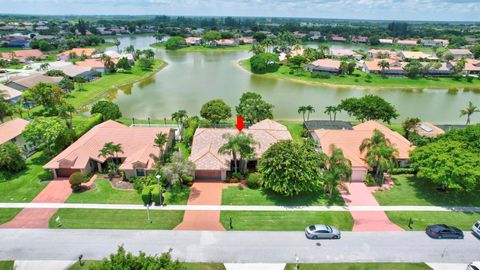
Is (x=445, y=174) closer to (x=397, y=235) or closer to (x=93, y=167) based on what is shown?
(x=397, y=235)

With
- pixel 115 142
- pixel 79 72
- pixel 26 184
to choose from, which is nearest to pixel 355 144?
pixel 115 142

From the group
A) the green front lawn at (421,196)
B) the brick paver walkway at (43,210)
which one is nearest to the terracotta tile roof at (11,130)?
the brick paver walkway at (43,210)

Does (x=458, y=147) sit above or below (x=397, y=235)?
above

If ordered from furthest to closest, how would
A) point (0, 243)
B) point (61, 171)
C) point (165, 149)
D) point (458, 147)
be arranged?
point (165, 149), point (61, 171), point (458, 147), point (0, 243)

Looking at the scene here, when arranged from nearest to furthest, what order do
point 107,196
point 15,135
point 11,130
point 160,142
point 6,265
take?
1. point 6,265
2. point 107,196
3. point 160,142
4. point 15,135
5. point 11,130

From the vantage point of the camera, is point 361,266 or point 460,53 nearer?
point 361,266

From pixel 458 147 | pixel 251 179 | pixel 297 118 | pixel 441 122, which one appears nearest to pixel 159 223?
pixel 251 179

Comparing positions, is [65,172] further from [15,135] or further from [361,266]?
[361,266]

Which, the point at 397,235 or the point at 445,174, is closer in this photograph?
the point at 397,235
